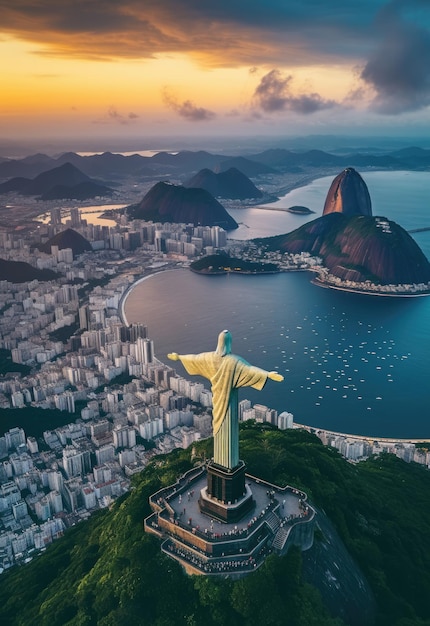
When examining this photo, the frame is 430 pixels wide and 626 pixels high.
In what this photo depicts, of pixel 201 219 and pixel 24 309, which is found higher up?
pixel 201 219

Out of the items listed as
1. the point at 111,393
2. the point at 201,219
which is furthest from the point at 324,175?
the point at 111,393

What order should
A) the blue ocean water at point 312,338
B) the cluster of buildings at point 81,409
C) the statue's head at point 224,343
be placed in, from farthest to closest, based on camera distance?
the blue ocean water at point 312,338 < the cluster of buildings at point 81,409 < the statue's head at point 224,343

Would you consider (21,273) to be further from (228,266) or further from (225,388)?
(225,388)

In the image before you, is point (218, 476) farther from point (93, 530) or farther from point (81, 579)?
point (93, 530)

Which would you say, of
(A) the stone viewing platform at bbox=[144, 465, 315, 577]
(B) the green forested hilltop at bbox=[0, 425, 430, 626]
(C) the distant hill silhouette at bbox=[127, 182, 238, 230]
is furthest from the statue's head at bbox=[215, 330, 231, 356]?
(C) the distant hill silhouette at bbox=[127, 182, 238, 230]

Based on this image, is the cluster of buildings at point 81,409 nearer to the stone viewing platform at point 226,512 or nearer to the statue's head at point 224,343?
the stone viewing platform at point 226,512

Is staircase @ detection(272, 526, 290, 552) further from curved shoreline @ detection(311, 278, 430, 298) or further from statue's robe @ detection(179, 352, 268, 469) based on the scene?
curved shoreline @ detection(311, 278, 430, 298)

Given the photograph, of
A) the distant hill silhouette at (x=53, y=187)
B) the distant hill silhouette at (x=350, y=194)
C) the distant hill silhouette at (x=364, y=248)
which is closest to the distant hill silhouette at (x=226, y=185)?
the distant hill silhouette at (x=53, y=187)
